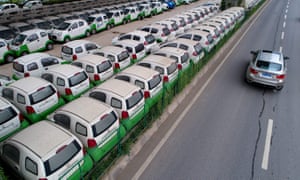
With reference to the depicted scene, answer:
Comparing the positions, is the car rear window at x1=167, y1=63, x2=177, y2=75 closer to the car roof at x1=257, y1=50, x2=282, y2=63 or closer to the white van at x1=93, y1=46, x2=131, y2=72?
the white van at x1=93, y1=46, x2=131, y2=72

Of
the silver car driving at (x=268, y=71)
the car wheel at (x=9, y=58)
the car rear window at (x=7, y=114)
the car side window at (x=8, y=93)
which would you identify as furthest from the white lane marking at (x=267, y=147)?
the car wheel at (x=9, y=58)

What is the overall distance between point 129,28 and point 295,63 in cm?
1618

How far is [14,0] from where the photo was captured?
33875 mm

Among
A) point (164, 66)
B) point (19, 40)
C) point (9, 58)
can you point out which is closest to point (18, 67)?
point (9, 58)

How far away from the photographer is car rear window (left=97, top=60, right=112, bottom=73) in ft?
36.5

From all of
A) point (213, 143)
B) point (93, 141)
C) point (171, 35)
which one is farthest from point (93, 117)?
point (171, 35)

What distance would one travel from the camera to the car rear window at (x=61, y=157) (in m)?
5.34

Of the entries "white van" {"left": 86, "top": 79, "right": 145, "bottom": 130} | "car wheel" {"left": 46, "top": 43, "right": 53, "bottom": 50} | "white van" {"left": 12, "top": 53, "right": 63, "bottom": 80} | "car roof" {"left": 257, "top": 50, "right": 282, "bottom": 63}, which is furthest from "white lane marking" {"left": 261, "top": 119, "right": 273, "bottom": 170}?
"car wheel" {"left": 46, "top": 43, "right": 53, "bottom": 50}

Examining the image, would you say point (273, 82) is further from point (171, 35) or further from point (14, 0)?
point (14, 0)

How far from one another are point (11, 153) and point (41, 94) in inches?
129

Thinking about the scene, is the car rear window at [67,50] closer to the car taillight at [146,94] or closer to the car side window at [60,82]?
the car side window at [60,82]

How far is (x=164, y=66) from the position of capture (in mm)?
10789

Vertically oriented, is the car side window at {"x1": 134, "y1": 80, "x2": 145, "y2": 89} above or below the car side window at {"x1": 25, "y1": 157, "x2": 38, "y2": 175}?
above

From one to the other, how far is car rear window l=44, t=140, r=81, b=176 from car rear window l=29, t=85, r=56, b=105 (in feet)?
11.4
